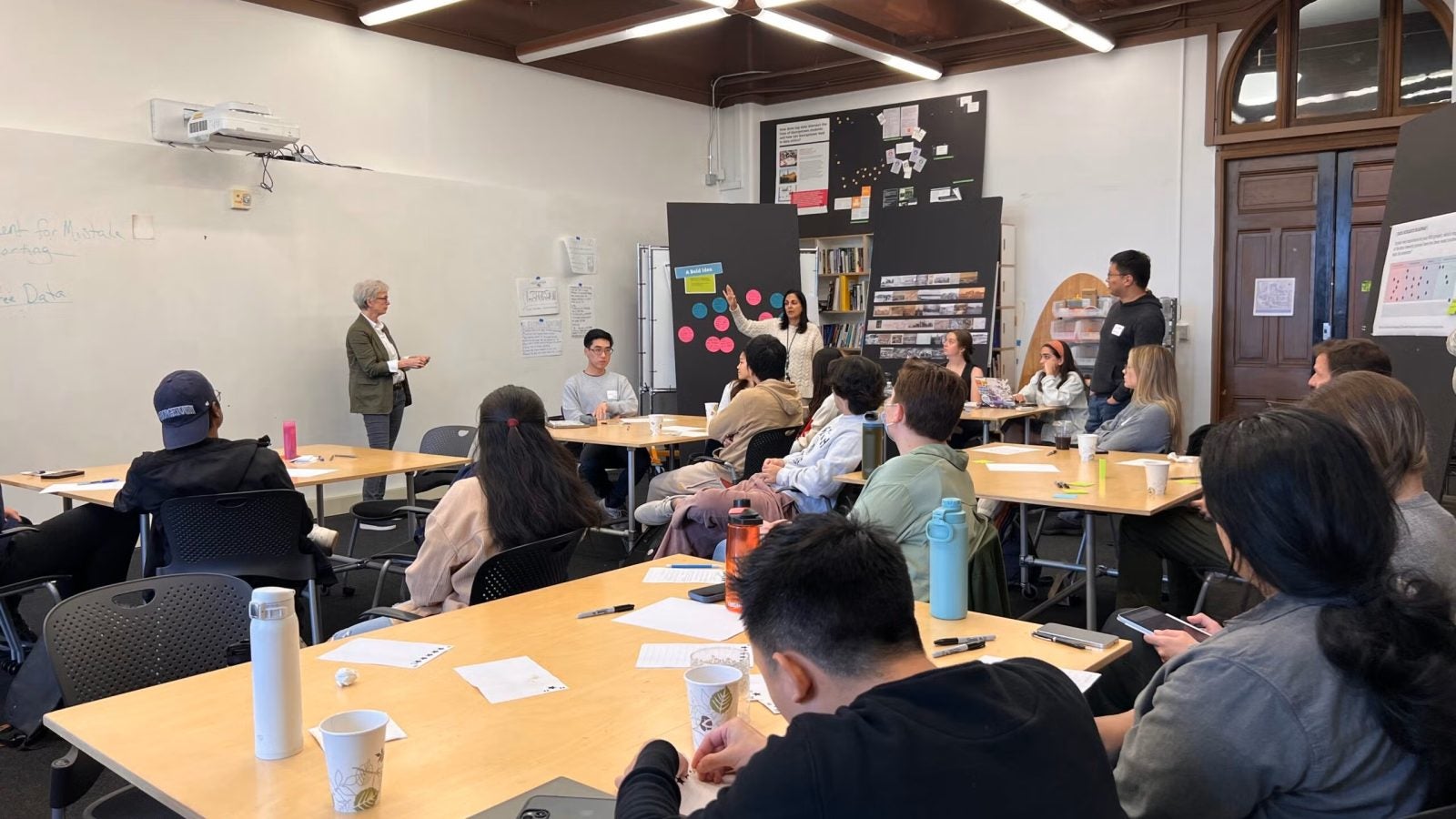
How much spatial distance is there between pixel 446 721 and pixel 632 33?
710cm

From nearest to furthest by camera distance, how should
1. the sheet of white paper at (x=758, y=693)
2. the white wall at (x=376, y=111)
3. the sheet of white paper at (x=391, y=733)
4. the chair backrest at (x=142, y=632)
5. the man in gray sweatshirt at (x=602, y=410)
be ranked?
the sheet of white paper at (x=391, y=733) < the sheet of white paper at (x=758, y=693) < the chair backrest at (x=142, y=632) < the white wall at (x=376, y=111) < the man in gray sweatshirt at (x=602, y=410)

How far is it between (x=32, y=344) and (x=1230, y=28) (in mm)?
8524

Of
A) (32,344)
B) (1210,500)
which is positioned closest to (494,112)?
(32,344)

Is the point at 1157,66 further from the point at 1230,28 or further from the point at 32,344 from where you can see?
the point at 32,344

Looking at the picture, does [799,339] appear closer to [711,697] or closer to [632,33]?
[632,33]

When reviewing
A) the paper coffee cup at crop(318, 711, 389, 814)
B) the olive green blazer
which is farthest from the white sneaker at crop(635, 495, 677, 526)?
the olive green blazer

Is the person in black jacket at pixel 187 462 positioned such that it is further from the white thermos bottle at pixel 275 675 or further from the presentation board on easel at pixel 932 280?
the presentation board on easel at pixel 932 280

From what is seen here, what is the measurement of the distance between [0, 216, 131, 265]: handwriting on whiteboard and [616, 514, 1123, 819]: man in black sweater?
6322mm

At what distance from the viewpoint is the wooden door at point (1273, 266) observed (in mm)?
8047

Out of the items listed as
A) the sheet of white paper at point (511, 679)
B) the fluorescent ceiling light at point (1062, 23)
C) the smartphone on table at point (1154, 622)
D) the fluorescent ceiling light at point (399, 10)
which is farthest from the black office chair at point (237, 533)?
the fluorescent ceiling light at point (1062, 23)

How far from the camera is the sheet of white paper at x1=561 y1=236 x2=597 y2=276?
30.6 ft

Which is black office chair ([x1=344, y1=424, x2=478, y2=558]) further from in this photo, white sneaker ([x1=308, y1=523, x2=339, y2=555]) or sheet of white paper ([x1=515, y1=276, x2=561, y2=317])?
sheet of white paper ([x1=515, y1=276, x2=561, y2=317])

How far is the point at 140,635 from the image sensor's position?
7.45 feet

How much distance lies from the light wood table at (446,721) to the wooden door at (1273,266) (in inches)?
278
